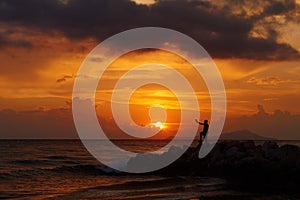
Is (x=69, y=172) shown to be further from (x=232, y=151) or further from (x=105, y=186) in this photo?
(x=232, y=151)

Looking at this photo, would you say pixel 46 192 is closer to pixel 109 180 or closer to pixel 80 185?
pixel 80 185

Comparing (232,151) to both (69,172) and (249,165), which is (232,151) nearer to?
(249,165)

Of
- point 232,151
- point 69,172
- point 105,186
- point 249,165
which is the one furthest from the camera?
point 69,172

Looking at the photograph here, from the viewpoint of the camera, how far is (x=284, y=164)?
2997cm

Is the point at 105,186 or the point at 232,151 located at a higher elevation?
the point at 232,151

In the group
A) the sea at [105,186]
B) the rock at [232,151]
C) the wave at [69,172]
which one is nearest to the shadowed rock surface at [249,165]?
the rock at [232,151]

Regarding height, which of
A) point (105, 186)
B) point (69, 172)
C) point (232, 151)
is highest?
point (232, 151)

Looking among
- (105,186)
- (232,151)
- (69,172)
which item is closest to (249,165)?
(232,151)

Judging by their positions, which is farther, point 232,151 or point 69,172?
point 69,172

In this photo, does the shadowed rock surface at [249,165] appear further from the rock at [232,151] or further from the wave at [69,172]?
the wave at [69,172]

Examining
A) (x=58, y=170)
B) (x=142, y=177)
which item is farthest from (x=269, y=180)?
(x=58, y=170)

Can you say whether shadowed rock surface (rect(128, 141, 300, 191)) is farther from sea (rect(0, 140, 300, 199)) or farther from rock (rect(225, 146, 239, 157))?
sea (rect(0, 140, 300, 199))

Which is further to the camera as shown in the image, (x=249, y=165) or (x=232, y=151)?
(x=232, y=151)

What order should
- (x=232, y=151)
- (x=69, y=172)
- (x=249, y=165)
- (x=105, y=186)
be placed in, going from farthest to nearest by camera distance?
1. (x=69, y=172)
2. (x=232, y=151)
3. (x=249, y=165)
4. (x=105, y=186)
